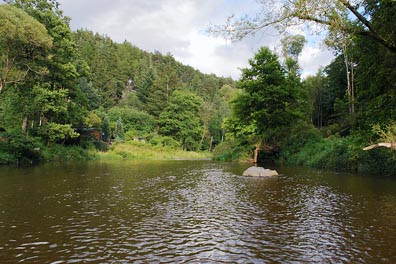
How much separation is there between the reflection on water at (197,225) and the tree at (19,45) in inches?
720

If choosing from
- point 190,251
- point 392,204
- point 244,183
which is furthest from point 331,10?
point 190,251

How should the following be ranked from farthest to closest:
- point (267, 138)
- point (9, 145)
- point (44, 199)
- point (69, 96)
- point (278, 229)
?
point (69, 96) → point (267, 138) → point (9, 145) → point (44, 199) → point (278, 229)

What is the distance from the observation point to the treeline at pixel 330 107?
1420 centimetres

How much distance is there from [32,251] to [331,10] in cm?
1083

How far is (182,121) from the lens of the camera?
218ft

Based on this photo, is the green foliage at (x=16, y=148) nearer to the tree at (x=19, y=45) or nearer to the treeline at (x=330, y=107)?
the tree at (x=19, y=45)

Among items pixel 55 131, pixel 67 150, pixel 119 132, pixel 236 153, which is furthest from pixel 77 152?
pixel 119 132

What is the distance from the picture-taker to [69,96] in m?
36.3

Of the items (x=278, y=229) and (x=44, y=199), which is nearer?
(x=278, y=229)

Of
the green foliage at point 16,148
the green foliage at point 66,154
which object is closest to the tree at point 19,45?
the green foliage at point 16,148

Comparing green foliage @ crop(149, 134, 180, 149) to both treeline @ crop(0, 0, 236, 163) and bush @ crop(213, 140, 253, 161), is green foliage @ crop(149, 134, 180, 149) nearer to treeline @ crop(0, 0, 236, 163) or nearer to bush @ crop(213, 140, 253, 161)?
treeline @ crop(0, 0, 236, 163)

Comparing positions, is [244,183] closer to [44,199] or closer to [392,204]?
[392,204]

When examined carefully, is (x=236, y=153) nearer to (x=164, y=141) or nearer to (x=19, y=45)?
(x=19, y=45)

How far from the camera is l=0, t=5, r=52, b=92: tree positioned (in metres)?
24.3
